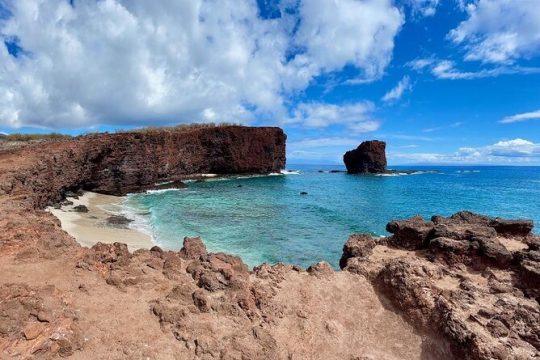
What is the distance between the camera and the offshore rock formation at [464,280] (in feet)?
20.5

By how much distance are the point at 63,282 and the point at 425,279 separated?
308 inches

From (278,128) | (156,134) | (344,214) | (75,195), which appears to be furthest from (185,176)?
(344,214)

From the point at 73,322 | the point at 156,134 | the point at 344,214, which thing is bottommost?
the point at 344,214

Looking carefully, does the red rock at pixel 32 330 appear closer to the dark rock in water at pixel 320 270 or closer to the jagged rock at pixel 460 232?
the dark rock in water at pixel 320 270

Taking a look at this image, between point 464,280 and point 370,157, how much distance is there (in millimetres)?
98736

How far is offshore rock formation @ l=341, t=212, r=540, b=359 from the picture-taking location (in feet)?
→ 20.5

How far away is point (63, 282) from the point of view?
23.3 feet

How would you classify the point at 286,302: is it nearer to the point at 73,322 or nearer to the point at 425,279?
the point at 425,279

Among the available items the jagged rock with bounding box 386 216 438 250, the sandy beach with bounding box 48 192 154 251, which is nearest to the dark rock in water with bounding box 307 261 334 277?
the jagged rock with bounding box 386 216 438 250

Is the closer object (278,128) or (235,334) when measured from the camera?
(235,334)

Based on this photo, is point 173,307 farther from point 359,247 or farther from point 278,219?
point 278,219

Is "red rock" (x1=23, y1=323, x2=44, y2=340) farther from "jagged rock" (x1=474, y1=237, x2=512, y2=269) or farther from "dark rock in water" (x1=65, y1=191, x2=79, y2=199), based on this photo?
"dark rock in water" (x1=65, y1=191, x2=79, y2=199)

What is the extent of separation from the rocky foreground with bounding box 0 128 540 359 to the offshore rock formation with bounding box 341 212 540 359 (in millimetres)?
26

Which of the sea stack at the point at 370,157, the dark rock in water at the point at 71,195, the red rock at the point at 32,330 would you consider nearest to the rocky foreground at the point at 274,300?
the red rock at the point at 32,330
